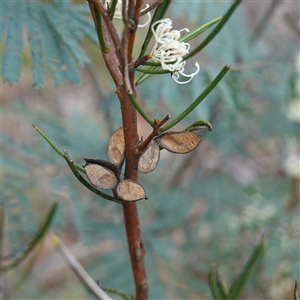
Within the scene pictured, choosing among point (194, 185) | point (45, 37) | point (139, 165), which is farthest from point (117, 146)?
point (194, 185)

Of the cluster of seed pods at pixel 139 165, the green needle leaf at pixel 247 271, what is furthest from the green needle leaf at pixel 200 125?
the green needle leaf at pixel 247 271

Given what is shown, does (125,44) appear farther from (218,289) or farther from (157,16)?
(218,289)

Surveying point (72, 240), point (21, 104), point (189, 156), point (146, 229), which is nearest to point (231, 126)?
point (146, 229)

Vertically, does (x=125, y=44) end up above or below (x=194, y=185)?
above

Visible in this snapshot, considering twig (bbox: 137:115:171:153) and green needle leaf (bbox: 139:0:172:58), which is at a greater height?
green needle leaf (bbox: 139:0:172:58)

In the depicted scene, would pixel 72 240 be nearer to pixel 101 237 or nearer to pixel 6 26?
pixel 101 237

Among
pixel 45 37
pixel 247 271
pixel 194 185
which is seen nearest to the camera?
pixel 247 271

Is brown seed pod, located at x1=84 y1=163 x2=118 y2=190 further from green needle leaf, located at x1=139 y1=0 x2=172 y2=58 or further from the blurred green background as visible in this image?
the blurred green background

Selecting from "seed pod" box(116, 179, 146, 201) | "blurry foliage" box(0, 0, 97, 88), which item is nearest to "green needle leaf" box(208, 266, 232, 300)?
"seed pod" box(116, 179, 146, 201)
